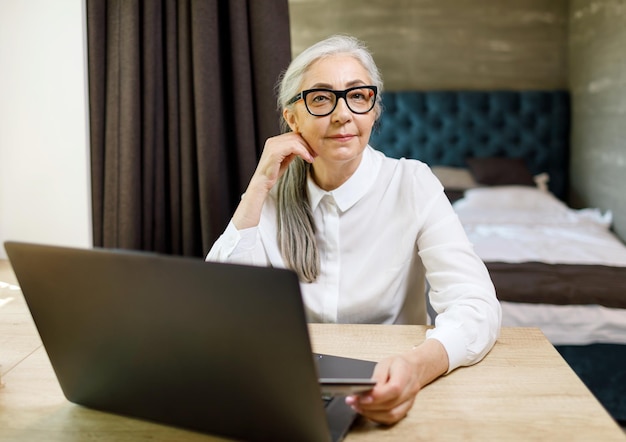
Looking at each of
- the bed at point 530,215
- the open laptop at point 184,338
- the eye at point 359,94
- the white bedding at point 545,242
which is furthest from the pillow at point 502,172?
the open laptop at point 184,338

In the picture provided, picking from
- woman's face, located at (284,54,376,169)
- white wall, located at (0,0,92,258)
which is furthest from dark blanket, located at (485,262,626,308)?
white wall, located at (0,0,92,258)

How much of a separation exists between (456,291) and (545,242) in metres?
1.98

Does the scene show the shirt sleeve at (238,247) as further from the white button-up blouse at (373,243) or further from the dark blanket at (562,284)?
the dark blanket at (562,284)

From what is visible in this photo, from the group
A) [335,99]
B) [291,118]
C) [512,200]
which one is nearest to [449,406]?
[335,99]

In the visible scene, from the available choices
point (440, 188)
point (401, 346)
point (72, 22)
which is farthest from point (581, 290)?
point (72, 22)

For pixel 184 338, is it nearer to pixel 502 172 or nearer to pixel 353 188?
pixel 353 188

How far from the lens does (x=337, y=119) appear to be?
1.40 meters

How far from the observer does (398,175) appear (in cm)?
155

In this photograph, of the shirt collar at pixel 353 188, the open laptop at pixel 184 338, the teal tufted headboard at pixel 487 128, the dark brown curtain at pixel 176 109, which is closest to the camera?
the open laptop at pixel 184 338

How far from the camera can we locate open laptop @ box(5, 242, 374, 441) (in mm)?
688

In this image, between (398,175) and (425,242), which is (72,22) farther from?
(425,242)

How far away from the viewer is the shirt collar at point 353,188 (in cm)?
153

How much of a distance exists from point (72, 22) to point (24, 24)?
169 mm

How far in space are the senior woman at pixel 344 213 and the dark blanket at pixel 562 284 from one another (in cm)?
95
